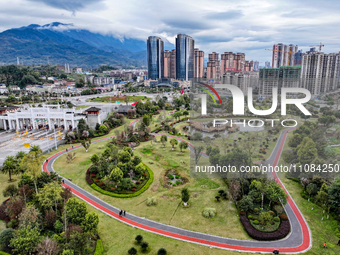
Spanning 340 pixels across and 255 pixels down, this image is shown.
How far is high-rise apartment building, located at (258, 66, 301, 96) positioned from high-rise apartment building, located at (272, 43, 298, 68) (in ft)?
156

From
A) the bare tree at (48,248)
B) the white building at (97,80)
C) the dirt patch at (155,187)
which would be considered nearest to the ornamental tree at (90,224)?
the bare tree at (48,248)

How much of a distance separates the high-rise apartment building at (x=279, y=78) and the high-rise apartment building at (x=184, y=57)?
6672 centimetres

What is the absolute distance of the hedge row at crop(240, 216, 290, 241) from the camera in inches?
646

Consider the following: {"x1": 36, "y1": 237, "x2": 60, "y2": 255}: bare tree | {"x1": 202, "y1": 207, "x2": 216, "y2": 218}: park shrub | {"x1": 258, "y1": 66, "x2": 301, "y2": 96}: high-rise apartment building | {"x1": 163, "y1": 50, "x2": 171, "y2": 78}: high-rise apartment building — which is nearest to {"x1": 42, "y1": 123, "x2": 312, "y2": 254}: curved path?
{"x1": 202, "y1": 207, "x2": 216, "y2": 218}: park shrub

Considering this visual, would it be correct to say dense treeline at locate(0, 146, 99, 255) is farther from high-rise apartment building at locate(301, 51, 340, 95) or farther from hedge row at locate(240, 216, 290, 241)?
high-rise apartment building at locate(301, 51, 340, 95)

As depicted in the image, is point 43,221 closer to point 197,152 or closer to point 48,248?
point 48,248

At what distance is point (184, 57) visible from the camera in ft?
409

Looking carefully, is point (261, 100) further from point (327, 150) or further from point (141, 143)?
point (141, 143)

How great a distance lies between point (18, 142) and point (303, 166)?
42.4m

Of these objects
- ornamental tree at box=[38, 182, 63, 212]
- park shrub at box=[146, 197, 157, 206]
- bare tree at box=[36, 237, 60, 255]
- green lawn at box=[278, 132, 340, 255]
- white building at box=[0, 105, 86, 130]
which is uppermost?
white building at box=[0, 105, 86, 130]

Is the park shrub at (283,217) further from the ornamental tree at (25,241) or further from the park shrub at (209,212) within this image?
the ornamental tree at (25,241)

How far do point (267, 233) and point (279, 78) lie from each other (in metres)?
53.1

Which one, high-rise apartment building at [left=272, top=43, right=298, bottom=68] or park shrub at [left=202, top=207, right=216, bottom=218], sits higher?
high-rise apartment building at [left=272, top=43, right=298, bottom=68]

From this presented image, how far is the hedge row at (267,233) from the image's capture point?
16.4 meters
